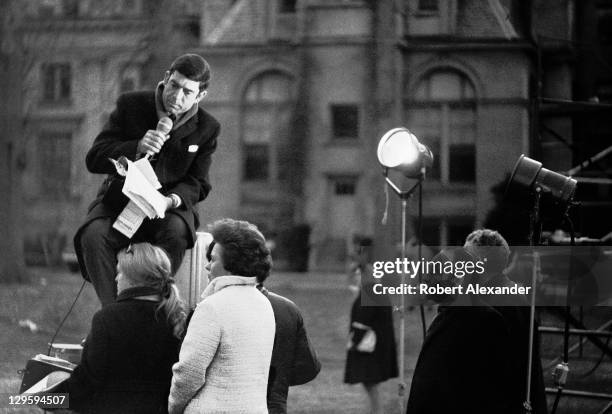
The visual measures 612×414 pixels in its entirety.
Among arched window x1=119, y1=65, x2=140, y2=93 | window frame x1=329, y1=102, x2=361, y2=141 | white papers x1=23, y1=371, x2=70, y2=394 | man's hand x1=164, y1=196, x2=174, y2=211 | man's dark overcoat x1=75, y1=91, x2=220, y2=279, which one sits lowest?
white papers x1=23, y1=371, x2=70, y2=394

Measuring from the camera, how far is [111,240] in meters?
3.62

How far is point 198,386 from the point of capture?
3.17 metres

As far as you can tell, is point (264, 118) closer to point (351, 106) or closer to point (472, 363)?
point (351, 106)

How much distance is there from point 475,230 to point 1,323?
2.56 m

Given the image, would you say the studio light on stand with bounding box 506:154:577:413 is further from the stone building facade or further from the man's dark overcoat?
the man's dark overcoat

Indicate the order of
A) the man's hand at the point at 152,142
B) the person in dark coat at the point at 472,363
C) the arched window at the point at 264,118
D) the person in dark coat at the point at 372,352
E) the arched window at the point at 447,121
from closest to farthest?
the man's hand at the point at 152,142
the person in dark coat at the point at 472,363
the arched window at the point at 447,121
the arched window at the point at 264,118
the person in dark coat at the point at 372,352

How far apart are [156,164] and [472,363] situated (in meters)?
1.40

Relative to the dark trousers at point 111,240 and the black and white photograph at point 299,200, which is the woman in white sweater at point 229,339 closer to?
the black and white photograph at point 299,200

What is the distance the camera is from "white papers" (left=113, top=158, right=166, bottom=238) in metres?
3.44

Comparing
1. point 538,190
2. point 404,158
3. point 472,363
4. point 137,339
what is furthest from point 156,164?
point 538,190

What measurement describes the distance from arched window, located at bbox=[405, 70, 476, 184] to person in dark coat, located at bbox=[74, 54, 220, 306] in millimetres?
1225

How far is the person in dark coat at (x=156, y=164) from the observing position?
361cm

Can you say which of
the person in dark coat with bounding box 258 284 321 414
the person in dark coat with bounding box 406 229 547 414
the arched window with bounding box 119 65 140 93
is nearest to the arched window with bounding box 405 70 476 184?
the person in dark coat with bounding box 406 229 547 414

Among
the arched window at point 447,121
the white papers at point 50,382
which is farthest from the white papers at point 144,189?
the arched window at point 447,121
